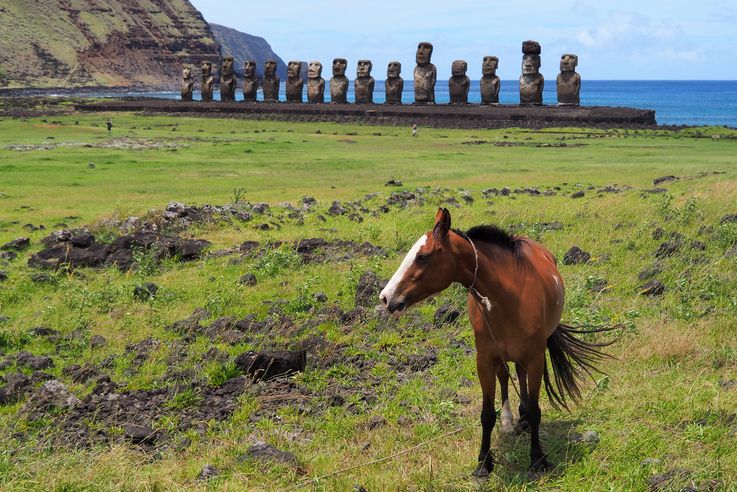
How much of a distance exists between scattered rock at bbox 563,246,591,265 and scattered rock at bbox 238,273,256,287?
4.62 m

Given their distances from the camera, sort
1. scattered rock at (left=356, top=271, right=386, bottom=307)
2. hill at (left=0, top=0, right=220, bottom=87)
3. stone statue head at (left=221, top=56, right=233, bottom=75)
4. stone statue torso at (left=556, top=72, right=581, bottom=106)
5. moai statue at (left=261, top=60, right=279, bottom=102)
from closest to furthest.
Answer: scattered rock at (left=356, top=271, right=386, bottom=307)
stone statue torso at (left=556, top=72, right=581, bottom=106)
moai statue at (left=261, top=60, right=279, bottom=102)
stone statue head at (left=221, top=56, right=233, bottom=75)
hill at (left=0, top=0, right=220, bottom=87)

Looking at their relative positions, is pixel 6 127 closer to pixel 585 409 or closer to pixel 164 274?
pixel 164 274

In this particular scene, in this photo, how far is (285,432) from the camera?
772 centimetres

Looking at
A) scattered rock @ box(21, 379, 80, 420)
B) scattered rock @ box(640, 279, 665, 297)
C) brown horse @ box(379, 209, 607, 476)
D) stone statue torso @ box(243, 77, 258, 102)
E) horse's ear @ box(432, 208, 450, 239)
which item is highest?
stone statue torso @ box(243, 77, 258, 102)

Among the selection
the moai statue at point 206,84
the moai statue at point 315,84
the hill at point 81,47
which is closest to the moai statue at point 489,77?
the moai statue at point 315,84

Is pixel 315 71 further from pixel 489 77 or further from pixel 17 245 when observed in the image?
pixel 17 245

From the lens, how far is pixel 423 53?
56.6 meters

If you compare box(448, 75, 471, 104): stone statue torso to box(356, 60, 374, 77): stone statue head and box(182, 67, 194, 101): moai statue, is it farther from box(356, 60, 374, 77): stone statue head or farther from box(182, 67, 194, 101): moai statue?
box(182, 67, 194, 101): moai statue

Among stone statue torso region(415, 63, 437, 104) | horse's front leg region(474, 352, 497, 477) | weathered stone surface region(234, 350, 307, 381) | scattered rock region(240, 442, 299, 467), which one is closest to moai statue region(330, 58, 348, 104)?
stone statue torso region(415, 63, 437, 104)

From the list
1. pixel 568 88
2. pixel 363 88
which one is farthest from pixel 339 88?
pixel 568 88

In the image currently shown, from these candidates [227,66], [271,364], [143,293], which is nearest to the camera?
[271,364]

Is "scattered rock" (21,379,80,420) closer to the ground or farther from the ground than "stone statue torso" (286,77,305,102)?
closer to the ground

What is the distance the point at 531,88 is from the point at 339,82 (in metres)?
14.5

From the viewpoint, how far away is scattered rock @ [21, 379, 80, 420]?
328 inches
